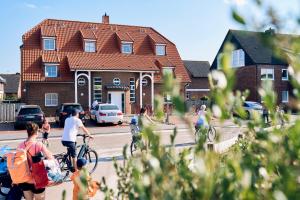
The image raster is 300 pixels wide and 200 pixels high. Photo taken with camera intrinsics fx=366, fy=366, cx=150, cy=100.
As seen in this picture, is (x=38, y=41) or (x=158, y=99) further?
(x=38, y=41)

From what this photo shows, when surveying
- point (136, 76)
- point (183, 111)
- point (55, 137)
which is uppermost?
point (136, 76)

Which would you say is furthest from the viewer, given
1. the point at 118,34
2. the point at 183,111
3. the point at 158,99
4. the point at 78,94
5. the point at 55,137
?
the point at 118,34

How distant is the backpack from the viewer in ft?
18.6

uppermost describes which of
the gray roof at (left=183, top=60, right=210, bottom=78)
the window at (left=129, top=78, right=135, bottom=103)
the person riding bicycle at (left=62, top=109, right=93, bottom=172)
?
the gray roof at (left=183, top=60, right=210, bottom=78)

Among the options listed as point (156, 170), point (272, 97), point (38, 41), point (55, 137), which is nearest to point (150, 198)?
point (156, 170)

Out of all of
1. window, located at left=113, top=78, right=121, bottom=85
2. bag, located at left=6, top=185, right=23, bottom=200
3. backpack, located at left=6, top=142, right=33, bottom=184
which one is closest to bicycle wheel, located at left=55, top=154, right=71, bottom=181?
bag, located at left=6, top=185, right=23, bottom=200

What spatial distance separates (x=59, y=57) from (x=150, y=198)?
104 feet

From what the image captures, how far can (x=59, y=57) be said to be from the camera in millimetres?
31859

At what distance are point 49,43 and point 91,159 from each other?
78.6ft

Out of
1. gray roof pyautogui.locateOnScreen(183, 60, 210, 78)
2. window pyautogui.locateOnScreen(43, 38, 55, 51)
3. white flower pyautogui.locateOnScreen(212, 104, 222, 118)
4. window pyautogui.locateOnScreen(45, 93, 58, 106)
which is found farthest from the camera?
gray roof pyautogui.locateOnScreen(183, 60, 210, 78)

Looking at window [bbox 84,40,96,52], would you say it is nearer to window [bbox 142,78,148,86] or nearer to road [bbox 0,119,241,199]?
window [bbox 142,78,148,86]

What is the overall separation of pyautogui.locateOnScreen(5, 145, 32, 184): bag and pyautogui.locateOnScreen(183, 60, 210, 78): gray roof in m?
45.7

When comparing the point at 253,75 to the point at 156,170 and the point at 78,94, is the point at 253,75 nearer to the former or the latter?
the point at 78,94

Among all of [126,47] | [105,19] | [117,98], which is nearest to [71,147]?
[117,98]
